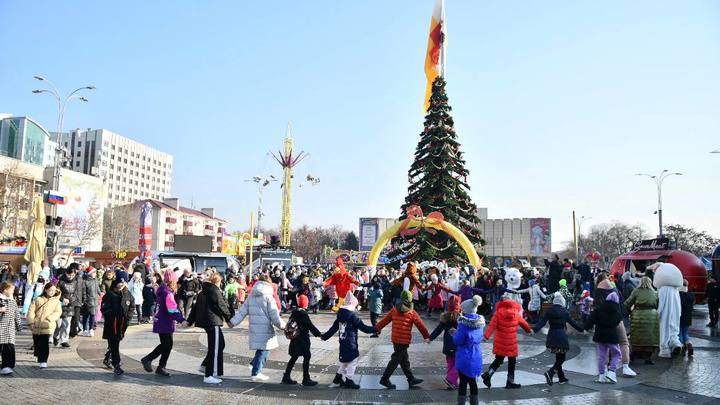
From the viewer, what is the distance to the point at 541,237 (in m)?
104

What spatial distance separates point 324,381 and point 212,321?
2192 mm

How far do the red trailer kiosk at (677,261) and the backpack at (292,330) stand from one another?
16209 millimetres

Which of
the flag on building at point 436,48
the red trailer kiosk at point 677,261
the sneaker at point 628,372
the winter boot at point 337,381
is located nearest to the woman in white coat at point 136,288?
the winter boot at point 337,381

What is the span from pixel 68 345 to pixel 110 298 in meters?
3.92

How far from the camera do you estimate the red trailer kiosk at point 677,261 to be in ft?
75.5

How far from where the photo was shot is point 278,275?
23.4 meters

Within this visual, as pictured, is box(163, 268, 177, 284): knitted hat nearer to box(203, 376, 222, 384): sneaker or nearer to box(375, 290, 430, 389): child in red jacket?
box(203, 376, 222, 384): sneaker

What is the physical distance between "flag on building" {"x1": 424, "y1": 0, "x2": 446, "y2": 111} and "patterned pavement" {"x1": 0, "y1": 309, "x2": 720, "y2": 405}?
33.3 m

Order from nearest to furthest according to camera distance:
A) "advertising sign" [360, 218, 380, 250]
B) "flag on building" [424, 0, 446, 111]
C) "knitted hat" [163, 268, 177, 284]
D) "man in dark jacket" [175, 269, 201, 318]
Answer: "knitted hat" [163, 268, 177, 284] < "man in dark jacket" [175, 269, 201, 318] < "flag on building" [424, 0, 446, 111] < "advertising sign" [360, 218, 380, 250]

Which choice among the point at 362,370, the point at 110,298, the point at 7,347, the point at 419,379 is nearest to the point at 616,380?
the point at 419,379

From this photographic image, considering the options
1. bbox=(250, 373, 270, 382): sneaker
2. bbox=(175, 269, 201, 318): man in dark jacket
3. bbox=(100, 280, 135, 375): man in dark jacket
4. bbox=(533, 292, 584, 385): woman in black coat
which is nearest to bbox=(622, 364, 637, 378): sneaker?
bbox=(533, 292, 584, 385): woman in black coat

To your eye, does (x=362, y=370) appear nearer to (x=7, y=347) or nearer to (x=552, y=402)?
(x=552, y=402)

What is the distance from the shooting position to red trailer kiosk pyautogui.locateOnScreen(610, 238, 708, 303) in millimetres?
23000

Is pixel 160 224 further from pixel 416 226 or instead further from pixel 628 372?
pixel 628 372
